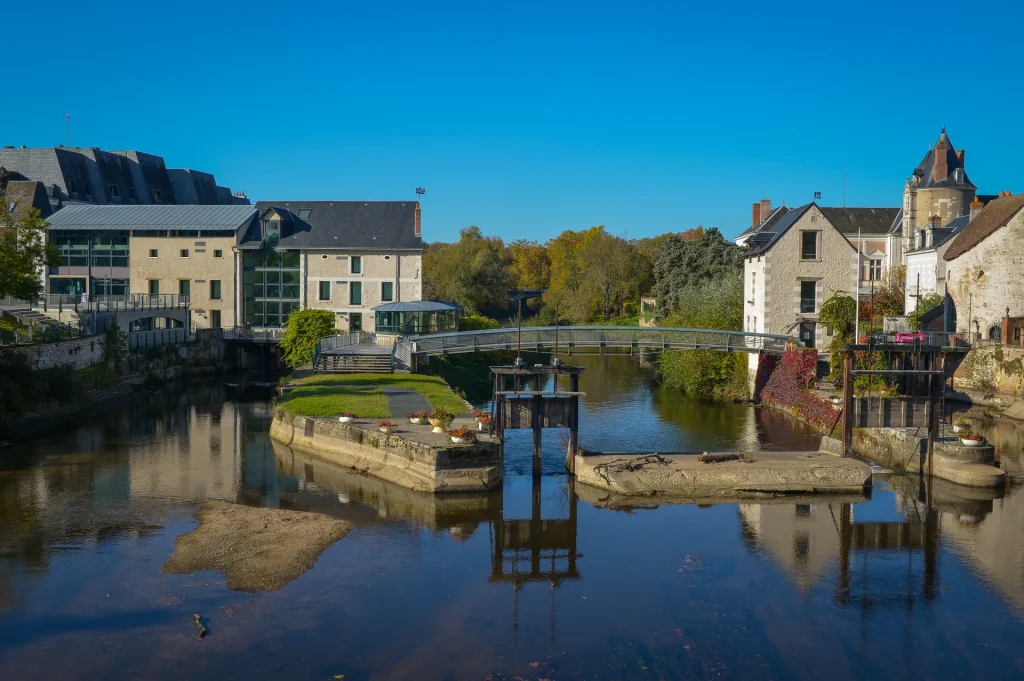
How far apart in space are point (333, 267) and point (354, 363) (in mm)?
14306

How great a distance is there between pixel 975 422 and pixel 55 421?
106ft

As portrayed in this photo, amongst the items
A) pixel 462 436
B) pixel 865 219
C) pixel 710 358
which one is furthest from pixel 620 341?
pixel 865 219

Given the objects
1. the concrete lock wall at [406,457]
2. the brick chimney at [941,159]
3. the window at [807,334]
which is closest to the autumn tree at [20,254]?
the concrete lock wall at [406,457]

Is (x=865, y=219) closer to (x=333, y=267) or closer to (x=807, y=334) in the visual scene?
Answer: (x=807, y=334)

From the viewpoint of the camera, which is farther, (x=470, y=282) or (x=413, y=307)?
(x=470, y=282)

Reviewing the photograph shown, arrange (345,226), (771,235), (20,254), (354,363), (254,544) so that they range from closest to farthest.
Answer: (254,544) < (20,254) < (354,363) < (771,235) < (345,226)

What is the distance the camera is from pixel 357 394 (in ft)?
109

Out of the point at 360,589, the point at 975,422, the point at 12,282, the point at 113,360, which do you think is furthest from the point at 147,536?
the point at 975,422

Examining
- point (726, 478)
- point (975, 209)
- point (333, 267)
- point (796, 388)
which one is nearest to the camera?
point (726, 478)

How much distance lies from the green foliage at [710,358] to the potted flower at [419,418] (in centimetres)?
1850

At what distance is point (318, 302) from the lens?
53.8 metres

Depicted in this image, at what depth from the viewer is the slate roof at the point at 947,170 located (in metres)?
59.8

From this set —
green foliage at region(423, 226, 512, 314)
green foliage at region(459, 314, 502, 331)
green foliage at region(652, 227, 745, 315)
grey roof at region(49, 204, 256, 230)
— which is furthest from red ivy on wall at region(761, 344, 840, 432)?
green foliage at region(423, 226, 512, 314)

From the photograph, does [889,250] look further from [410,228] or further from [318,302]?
[318,302]
